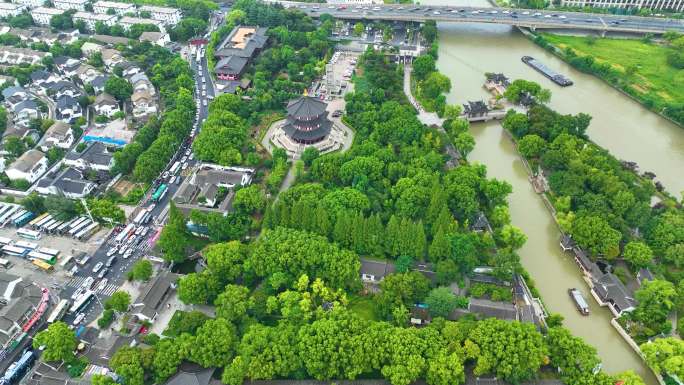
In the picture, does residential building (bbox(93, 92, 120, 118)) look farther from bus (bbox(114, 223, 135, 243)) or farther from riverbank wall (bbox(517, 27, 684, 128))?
riverbank wall (bbox(517, 27, 684, 128))

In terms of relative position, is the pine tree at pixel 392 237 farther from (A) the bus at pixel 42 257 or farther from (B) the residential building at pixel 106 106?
(B) the residential building at pixel 106 106

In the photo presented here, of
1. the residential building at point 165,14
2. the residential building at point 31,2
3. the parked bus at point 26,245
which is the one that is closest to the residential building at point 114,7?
the residential building at point 165,14

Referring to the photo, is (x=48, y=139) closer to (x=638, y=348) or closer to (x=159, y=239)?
(x=159, y=239)

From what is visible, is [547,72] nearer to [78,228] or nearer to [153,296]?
[153,296]

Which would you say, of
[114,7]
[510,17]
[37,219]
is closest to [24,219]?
[37,219]

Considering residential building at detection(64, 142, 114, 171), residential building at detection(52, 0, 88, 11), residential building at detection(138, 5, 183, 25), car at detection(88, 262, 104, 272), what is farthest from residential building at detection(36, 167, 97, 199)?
residential building at detection(52, 0, 88, 11)

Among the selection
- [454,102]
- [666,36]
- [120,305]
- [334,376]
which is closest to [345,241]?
[334,376]
